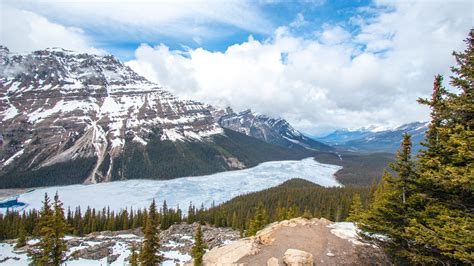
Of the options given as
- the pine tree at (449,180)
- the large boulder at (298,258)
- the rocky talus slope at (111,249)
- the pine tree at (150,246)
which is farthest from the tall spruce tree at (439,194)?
the rocky talus slope at (111,249)

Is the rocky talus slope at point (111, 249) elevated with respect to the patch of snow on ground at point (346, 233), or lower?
lower

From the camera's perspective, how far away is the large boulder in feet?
62.3

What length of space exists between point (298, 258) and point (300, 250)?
1.45 metres

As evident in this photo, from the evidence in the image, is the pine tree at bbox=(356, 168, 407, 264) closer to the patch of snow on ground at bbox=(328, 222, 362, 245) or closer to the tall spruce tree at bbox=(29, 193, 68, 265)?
the patch of snow on ground at bbox=(328, 222, 362, 245)

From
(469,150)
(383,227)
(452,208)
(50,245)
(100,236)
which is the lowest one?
(100,236)

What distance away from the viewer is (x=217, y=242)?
272 ft

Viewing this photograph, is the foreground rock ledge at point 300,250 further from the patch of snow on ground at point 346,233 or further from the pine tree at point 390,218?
the pine tree at point 390,218

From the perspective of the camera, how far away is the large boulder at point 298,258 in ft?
62.3

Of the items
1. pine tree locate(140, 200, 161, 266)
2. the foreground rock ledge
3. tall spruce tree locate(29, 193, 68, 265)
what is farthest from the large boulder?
tall spruce tree locate(29, 193, 68, 265)

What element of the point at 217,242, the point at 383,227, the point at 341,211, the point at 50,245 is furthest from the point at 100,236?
the point at 383,227

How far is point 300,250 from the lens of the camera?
2061 cm

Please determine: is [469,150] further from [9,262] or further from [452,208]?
[9,262]

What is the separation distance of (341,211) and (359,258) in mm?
91320

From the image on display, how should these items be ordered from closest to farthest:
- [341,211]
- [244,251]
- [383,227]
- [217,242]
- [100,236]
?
[383,227]
[244,251]
[217,242]
[100,236]
[341,211]
